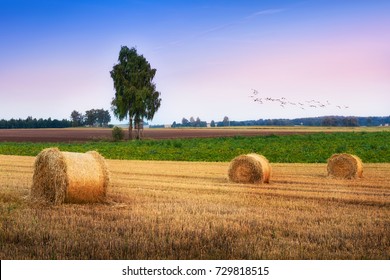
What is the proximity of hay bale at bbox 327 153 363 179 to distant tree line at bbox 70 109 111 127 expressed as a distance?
133m

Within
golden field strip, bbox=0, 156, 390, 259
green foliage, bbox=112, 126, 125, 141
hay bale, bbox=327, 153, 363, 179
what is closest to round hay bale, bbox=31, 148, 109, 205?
golden field strip, bbox=0, 156, 390, 259

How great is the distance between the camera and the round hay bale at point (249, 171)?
742 inches

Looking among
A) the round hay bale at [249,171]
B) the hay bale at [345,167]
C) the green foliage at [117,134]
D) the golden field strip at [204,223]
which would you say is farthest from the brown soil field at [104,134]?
the golden field strip at [204,223]

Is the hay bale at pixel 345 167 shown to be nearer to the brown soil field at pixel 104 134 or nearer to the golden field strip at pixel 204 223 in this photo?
the golden field strip at pixel 204 223

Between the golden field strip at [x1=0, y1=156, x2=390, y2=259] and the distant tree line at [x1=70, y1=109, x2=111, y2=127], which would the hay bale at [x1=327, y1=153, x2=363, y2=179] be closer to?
the golden field strip at [x1=0, y1=156, x2=390, y2=259]

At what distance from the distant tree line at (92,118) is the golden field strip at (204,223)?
13525 cm

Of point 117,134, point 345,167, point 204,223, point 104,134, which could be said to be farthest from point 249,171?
point 104,134

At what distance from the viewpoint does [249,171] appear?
62.4ft

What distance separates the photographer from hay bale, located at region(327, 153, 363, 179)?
67.8 feet

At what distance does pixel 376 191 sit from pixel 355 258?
905cm

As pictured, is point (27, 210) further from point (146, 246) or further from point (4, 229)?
point (146, 246)

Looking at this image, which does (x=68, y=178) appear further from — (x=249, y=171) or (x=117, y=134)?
(x=117, y=134)

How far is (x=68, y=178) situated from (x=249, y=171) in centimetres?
774
